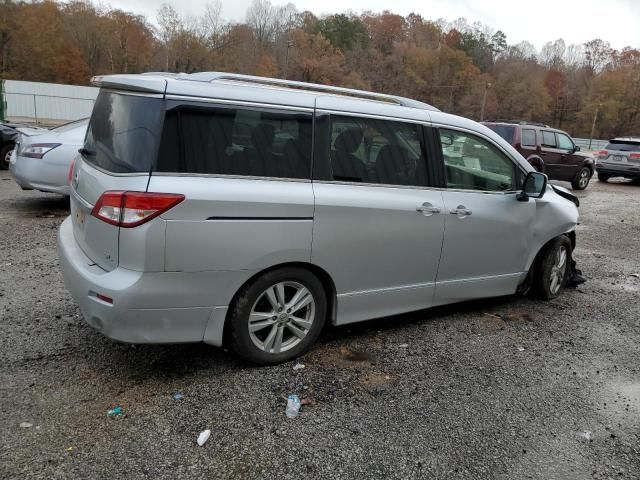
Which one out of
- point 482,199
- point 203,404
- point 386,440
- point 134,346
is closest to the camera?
point 386,440

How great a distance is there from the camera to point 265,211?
3.21 meters

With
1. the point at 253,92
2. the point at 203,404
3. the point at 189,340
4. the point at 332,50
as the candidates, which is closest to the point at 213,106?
the point at 253,92

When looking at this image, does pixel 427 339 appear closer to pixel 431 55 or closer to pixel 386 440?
pixel 386 440

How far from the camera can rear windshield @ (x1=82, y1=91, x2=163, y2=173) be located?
2.98 meters

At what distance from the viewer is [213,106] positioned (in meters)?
3.14

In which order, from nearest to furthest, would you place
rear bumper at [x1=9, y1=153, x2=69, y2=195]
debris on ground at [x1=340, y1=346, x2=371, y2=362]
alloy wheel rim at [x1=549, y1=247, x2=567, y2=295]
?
1. debris on ground at [x1=340, y1=346, x2=371, y2=362]
2. alloy wheel rim at [x1=549, y1=247, x2=567, y2=295]
3. rear bumper at [x1=9, y1=153, x2=69, y2=195]

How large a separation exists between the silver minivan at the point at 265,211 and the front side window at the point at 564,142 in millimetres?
12804

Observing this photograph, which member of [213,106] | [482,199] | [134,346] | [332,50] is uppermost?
[332,50]

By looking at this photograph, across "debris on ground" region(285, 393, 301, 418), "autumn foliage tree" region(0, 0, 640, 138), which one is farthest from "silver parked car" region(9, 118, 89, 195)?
"autumn foliage tree" region(0, 0, 640, 138)

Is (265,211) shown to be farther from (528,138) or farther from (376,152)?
(528,138)

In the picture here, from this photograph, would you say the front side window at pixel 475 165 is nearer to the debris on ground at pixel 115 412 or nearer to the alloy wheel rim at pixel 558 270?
the alloy wheel rim at pixel 558 270

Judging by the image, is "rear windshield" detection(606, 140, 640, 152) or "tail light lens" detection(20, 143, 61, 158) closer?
"tail light lens" detection(20, 143, 61, 158)

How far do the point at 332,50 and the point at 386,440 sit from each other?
94.5m

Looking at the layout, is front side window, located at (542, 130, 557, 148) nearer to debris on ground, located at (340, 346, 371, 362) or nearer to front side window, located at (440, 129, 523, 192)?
front side window, located at (440, 129, 523, 192)
